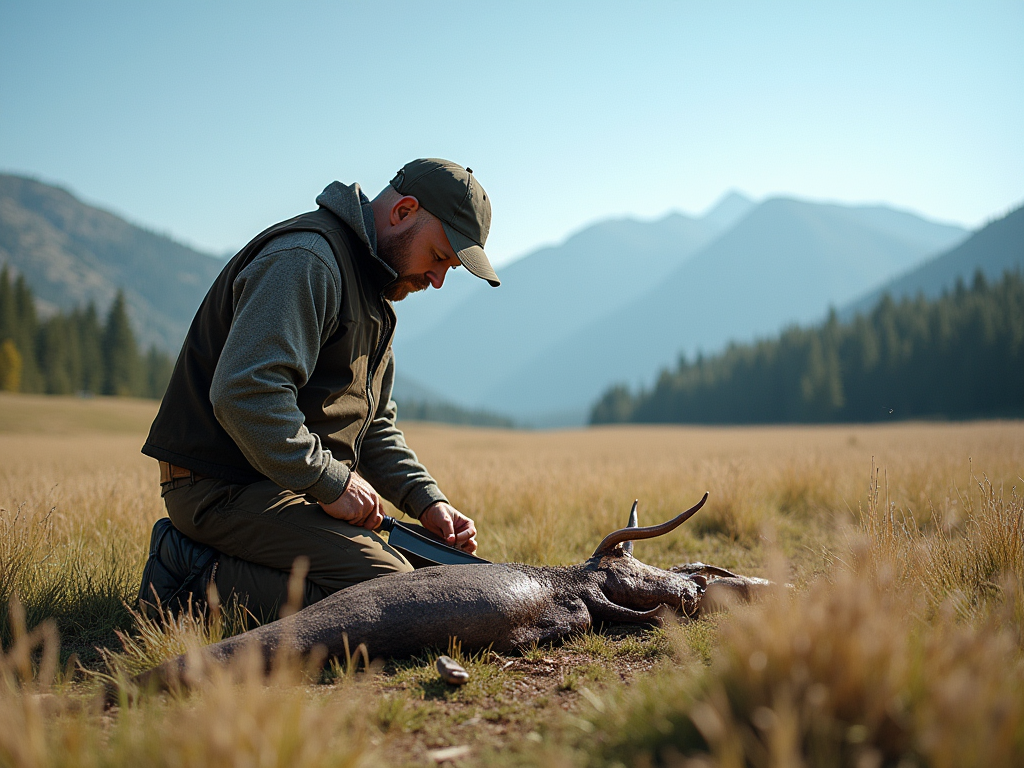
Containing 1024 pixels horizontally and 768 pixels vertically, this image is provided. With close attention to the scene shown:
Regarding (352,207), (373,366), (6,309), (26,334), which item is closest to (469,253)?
(352,207)

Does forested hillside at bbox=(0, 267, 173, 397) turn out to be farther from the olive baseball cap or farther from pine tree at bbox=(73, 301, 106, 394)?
the olive baseball cap

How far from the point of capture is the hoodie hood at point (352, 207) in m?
3.05

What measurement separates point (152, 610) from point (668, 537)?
3.79 m

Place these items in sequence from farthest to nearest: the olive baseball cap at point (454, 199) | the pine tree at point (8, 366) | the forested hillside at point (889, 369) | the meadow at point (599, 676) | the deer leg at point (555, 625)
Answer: the forested hillside at point (889, 369)
the pine tree at point (8, 366)
the olive baseball cap at point (454, 199)
the deer leg at point (555, 625)
the meadow at point (599, 676)

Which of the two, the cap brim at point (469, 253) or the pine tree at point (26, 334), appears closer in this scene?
the cap brim at point (469, 253)

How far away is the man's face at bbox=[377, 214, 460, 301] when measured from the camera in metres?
3.15

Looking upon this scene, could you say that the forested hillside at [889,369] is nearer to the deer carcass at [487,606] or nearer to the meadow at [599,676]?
the meadow at [599,676]

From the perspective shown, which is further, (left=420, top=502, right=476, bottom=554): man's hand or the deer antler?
(left=420, top=502, right=476, bottom=554): man's hand

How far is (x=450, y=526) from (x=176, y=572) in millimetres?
1410

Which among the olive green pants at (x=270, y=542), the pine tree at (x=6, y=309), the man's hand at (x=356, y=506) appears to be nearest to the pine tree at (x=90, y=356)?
the pine tree at (x=6, y=309)

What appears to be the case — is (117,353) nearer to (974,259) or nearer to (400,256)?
(400,256)

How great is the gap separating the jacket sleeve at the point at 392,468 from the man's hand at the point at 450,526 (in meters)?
0.07

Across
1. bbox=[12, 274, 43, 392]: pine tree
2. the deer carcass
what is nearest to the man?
the deer carcass

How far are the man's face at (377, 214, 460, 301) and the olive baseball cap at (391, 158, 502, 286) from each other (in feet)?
0.18
